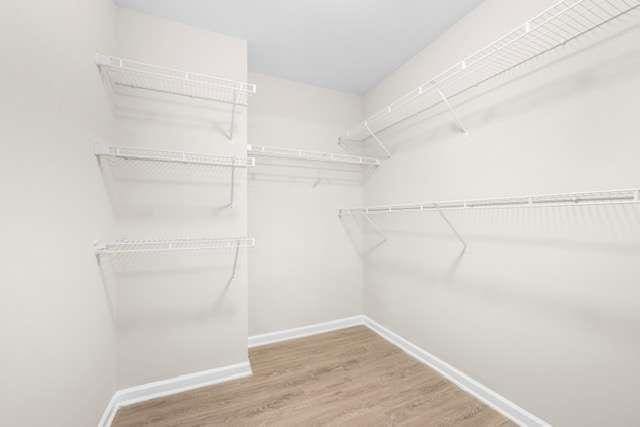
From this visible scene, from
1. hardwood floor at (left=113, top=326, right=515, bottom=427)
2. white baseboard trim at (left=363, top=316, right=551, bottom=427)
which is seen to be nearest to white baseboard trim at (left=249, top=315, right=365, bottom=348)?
hardwood floor at (left=113, top=326, right=515, bottom=427)

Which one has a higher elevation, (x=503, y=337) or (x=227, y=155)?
(x=227, y=155)

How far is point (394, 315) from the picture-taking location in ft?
7.52

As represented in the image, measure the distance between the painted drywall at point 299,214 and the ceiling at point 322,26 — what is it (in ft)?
1.14

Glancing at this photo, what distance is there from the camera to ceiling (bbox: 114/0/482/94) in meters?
1.58

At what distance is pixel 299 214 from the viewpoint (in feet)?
8.00

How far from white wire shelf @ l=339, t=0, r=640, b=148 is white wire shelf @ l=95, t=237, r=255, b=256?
1563 mm

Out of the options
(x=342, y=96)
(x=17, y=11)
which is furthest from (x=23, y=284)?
(x=342, y=96)

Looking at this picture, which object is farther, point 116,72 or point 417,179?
point 417,179

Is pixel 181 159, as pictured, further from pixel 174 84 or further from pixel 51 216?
pixel 51 216

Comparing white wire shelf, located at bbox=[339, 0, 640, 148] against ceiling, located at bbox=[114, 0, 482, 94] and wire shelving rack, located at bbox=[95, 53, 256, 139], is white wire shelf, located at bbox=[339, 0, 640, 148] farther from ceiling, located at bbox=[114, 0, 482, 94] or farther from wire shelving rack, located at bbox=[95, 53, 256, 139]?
wire shelving rack, located at bbox=[95, 53, 256, 139]

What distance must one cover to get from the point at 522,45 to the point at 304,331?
2.57 metres

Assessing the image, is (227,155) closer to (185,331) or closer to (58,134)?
(58,134)

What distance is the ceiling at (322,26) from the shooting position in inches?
62.2

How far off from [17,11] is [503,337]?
8.13ft
